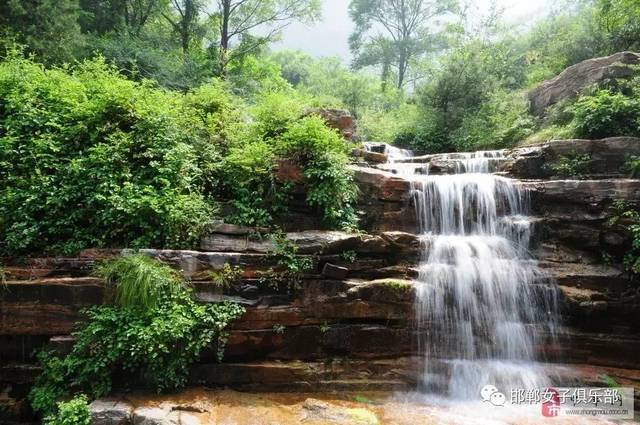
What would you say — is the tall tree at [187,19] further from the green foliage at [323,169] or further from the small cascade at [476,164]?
the small cascade at [476,164]

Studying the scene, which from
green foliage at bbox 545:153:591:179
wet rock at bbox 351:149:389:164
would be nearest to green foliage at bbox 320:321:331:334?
wet rock at bbox 351:149:389:164

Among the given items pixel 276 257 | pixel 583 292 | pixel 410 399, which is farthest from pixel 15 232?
pixel 583 292

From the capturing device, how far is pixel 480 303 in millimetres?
6527

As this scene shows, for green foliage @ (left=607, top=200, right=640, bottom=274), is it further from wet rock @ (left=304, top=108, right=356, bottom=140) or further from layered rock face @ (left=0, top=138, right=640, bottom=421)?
wet rock @ (left=304, top=108, right=356, bottom=140)

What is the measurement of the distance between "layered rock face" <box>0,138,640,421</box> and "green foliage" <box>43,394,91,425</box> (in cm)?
104

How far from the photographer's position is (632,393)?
5.62 metres

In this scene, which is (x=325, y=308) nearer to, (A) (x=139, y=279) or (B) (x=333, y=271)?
(B) (x=333, y=271)

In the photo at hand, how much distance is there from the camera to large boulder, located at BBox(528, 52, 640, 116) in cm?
1059

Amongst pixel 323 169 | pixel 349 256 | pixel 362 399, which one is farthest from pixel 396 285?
pixel 323 169

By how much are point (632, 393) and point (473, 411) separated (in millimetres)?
2673

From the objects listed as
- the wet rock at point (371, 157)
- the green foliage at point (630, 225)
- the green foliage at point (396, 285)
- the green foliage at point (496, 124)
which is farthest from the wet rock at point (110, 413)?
the green foliage at point (496, 124)

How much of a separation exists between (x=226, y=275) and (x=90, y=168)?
2.99m

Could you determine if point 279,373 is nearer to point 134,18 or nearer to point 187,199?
point 187,199

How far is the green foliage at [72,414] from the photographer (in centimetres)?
439
